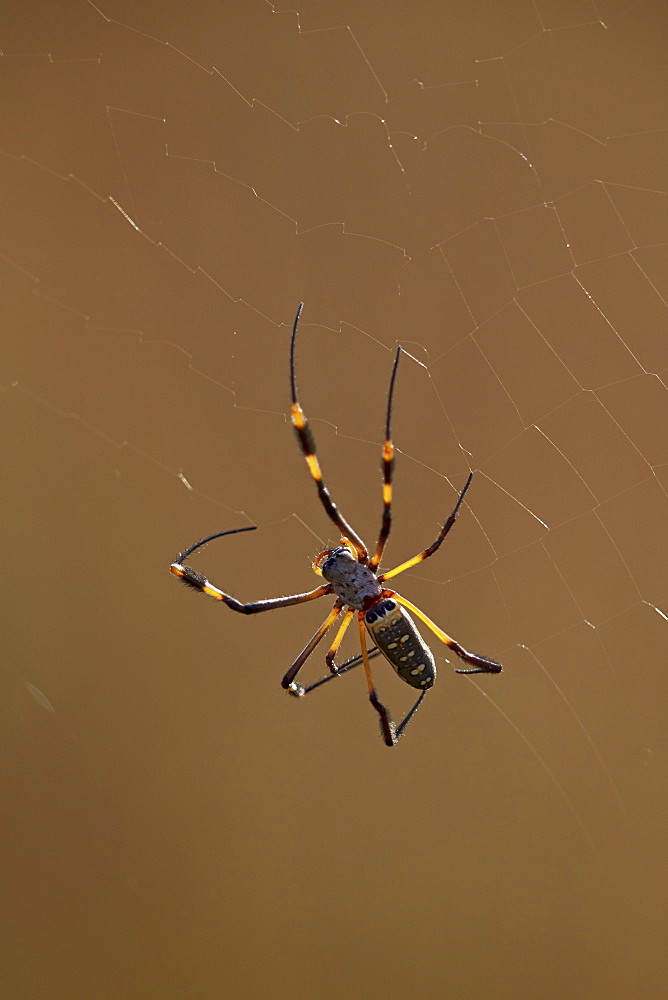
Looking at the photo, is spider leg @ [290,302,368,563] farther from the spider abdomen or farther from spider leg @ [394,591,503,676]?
spider leg @ [394,591,503,676]

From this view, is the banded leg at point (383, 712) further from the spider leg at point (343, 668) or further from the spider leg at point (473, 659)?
the spider leg at point (473, 659)

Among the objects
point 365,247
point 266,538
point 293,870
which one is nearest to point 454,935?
point 293,870

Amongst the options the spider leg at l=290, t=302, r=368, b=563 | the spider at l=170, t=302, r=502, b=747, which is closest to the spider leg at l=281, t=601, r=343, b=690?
the spider at l=170, t=302, r=502, b=747

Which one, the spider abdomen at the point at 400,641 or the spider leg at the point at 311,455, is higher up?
the spider leg at the point at 311,455

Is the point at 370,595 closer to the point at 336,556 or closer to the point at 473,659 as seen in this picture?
the point at 336,556

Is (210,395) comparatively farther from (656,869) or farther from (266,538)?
(656,869)

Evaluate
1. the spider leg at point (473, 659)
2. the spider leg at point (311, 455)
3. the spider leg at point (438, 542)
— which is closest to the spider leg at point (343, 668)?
the spider leg at point (473, 659)

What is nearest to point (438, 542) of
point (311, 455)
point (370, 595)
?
point (370, 595)
